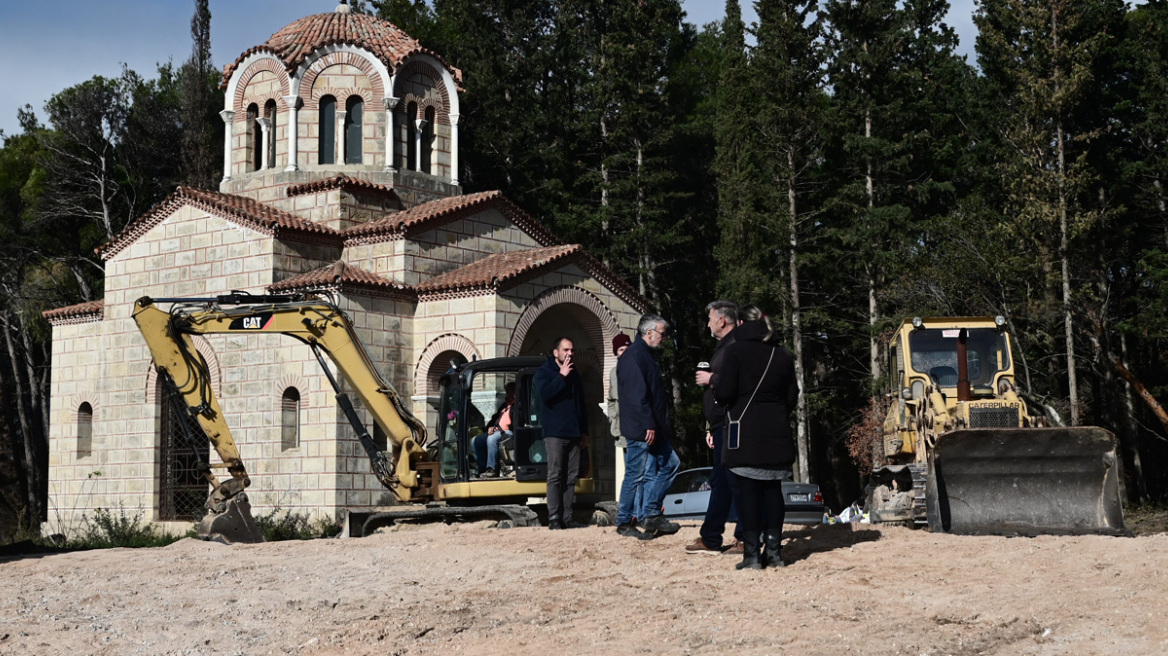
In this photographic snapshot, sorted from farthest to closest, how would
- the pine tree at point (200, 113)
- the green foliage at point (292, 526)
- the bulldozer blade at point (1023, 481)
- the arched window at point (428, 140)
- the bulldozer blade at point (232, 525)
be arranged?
the pine tree at point (200, 113) → the arched window at point (428, 140) → the green foliage at point (292, 526) → the bulldozer blade at point (232, 525) → the bulldozer blade at point (1023, 481)

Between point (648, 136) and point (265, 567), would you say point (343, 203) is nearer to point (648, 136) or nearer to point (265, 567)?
point (648, 136)

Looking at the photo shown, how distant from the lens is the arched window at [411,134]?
2598cm

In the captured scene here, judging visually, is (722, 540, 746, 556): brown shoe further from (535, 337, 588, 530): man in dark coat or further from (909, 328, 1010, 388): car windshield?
(909, 328, 1010, 388): car windshield

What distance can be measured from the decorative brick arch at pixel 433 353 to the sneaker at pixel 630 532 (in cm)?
1196

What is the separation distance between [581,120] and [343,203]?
40.5ft

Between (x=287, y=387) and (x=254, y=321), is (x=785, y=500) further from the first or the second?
(x=287, y=387)

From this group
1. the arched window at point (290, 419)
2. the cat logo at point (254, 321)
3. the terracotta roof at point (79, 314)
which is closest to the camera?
the cat logo at point (254, 321)

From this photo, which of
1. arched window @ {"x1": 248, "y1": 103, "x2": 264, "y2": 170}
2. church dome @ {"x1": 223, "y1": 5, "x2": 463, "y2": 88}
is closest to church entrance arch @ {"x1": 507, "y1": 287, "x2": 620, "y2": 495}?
church dome @ {"x1": 223, "y1": 5, "x2": 463, "y2": 88}

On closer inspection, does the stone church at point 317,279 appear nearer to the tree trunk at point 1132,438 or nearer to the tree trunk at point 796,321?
the tree trunk at point 796,321

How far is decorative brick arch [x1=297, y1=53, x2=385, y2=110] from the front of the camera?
83.4ft

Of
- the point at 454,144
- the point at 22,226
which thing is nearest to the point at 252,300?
the point at 454,144

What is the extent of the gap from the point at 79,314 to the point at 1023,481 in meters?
20.2

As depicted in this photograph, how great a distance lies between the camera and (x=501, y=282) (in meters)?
21.9

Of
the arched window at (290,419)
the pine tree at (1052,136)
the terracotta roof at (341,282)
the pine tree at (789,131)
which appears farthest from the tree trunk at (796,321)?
the arched window at (290,419)
